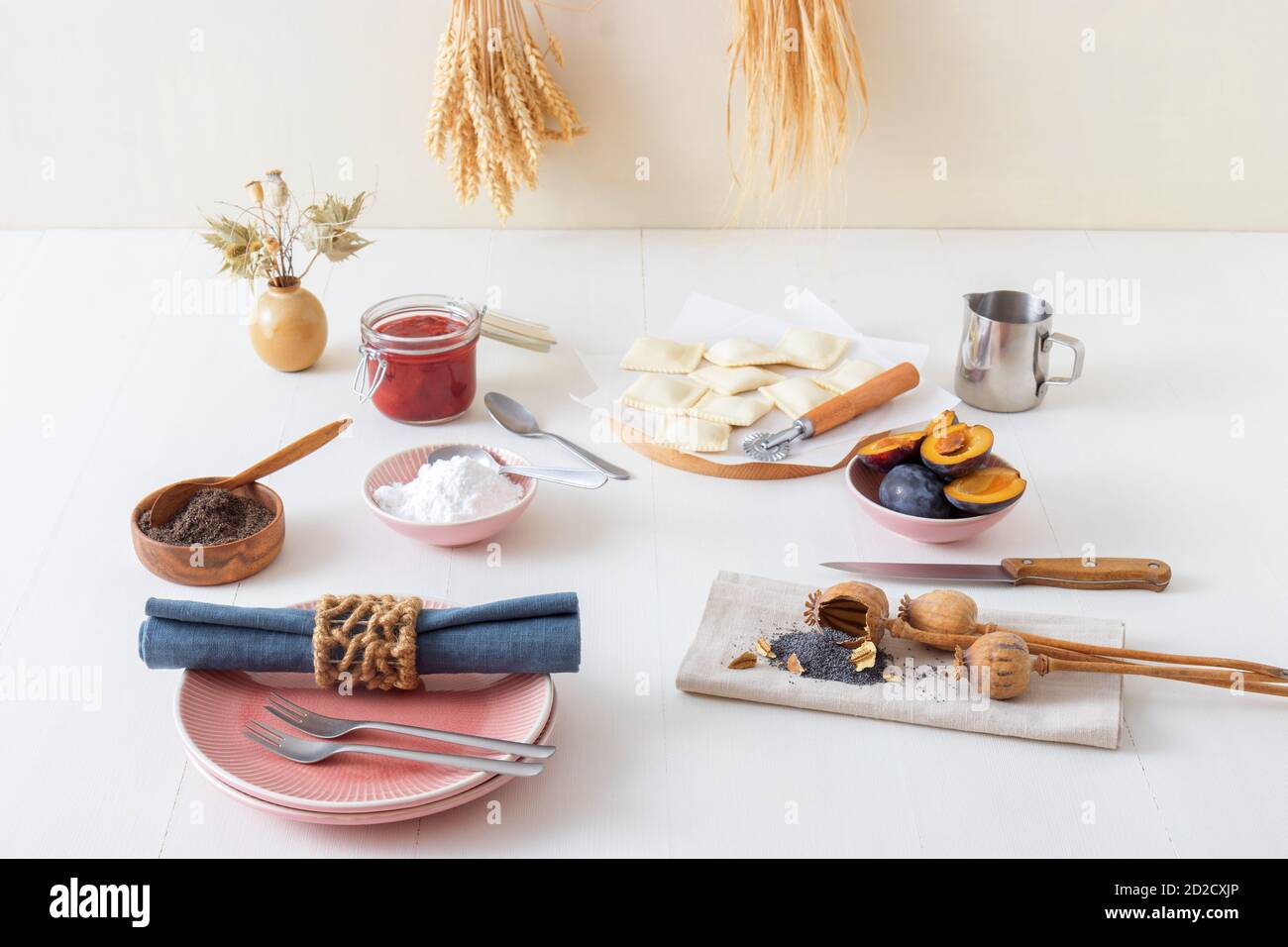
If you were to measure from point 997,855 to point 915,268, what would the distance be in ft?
4.06

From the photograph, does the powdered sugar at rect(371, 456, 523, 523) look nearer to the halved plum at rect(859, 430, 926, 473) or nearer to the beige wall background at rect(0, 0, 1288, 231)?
the halved plum at rect(859, 430, 926, 473)

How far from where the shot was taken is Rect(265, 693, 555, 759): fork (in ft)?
3.12

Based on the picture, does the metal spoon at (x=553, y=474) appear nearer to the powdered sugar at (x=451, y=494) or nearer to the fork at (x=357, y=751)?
the powdered sugar at (x=451, y=494)

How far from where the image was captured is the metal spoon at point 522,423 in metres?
1.49

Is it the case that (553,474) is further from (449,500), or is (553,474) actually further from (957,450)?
(957,450)

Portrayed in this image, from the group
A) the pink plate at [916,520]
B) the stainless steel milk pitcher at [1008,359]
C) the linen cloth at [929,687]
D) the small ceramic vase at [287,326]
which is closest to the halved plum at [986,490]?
the pink plate at [916,520]

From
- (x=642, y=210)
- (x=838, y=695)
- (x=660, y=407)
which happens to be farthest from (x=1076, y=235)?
(x=838, y=695)

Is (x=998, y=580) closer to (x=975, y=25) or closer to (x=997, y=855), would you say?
(x=997, y=855)

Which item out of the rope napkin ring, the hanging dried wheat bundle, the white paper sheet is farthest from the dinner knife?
the hanging dried wheat bundle

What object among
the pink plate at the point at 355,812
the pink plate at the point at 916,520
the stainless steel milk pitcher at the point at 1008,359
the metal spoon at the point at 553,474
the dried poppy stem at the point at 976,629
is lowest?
the pink plate at the point at 355,812

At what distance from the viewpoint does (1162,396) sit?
167 cm

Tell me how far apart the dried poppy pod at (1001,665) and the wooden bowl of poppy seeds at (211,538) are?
0.69m

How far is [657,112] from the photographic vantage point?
6.77ft

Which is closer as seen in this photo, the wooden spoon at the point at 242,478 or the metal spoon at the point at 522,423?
the wooden spoon at the point at 242,478
